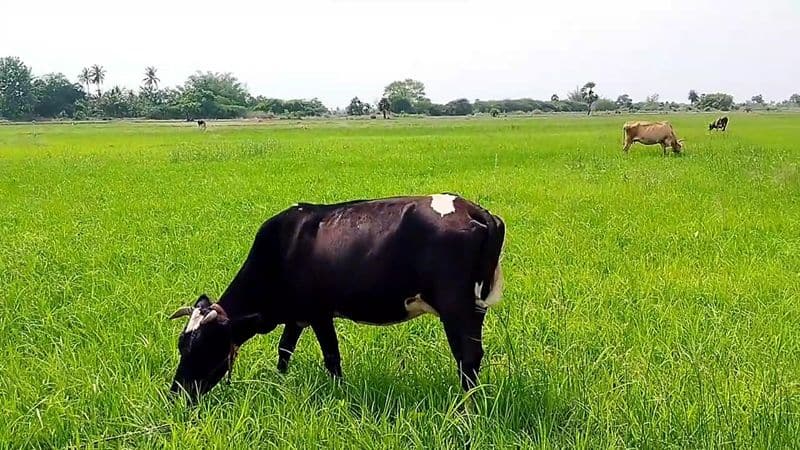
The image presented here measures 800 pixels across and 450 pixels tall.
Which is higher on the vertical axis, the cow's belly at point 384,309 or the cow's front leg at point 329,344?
the cow's belly at point 384,309

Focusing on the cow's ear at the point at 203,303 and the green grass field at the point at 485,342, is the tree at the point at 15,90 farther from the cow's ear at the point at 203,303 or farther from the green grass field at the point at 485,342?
the cow's ear at the point at 203,303

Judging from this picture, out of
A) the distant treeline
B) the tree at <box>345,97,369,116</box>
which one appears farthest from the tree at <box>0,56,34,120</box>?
the tree at <box>345,97,369,116</box>

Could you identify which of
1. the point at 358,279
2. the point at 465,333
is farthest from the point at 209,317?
the point at 465,333

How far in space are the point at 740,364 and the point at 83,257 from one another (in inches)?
246

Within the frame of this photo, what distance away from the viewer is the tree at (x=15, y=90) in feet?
304

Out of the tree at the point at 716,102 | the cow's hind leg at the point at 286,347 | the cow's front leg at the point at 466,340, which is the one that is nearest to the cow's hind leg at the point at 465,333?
the cow's front leg at the point at 466,340

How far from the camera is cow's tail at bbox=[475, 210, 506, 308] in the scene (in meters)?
3.96

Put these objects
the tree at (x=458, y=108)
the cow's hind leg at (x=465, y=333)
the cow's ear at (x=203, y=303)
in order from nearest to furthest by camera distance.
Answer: the cow's hind leg at (x=465, y=333), the cow's ear at (x=203, y=303), the tree at (x=458, y=108)

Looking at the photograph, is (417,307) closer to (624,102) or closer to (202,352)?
(202,352)

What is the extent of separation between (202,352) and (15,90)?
106628mm

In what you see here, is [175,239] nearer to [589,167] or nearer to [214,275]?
[214,275]

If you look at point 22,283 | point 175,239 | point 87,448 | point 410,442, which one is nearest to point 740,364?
point 410,442

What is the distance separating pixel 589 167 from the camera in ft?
57.1

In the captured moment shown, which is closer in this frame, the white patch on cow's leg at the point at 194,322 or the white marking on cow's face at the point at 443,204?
the white marking on cow's face at the point at 443,204
